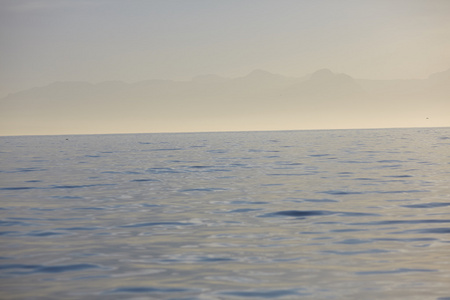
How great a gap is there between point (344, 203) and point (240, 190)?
5.04 meters

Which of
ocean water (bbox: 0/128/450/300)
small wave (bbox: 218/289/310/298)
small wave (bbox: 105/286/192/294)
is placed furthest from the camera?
ocean water (bbox: 0/128/450/300)

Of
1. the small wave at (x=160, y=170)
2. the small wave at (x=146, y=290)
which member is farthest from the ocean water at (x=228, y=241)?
the small wave at (x=160, y=170)

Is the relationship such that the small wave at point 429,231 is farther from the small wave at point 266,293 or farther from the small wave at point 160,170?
the small wave at point 160,170

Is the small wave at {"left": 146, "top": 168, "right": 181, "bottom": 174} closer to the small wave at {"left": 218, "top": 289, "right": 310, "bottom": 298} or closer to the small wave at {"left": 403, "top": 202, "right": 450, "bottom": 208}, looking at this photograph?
the small wave at {"left": 403, "top": 202, "right": 450, "bottom": 208}

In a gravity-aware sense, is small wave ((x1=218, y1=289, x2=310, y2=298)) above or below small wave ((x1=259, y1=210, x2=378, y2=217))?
below

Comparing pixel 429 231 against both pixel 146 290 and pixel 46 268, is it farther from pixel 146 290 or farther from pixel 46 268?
pixel 46 268

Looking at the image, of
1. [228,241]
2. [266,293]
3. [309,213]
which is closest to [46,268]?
[228,241]

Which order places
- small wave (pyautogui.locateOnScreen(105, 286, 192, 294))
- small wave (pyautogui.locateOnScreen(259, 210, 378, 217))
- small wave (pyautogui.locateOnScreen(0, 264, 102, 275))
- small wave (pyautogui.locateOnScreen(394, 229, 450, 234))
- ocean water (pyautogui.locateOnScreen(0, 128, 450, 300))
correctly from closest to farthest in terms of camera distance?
small wave (pyautogui.locateOnScreen(105, 286, 192, 294))
ocean water (pyautogui.locateOnScreen(0, 128, 450, 300))
small wave (pyautogui.locateOnScreen(0, 264, 102, 275))
small wave (pyautogui.locateOnScreen(394, 229, 450, 234))
small wave (pyautogui.locateOnScreen(259, 210, 378, 217))

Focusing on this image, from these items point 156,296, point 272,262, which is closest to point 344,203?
point 272,262

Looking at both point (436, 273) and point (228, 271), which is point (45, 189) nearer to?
point (228, 271)

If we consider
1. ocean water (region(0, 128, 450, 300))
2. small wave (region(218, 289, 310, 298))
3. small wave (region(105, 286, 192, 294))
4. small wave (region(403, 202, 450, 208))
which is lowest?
small wave (region(105, 286, 192, 294))

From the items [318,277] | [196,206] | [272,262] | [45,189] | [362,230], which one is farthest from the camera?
→ [45,189]

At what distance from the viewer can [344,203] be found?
1855cm

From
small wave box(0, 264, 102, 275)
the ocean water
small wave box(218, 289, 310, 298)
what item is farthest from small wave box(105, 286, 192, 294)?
small wave box(0, 264, 102, 275)
